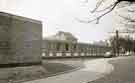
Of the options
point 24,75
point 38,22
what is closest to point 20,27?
point 38,22

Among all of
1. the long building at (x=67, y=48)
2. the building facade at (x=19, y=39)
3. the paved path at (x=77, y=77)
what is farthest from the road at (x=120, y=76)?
the long building at (x=67, y=48)

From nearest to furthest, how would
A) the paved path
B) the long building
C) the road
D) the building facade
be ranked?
the paved path
the road
the building facade
the long building

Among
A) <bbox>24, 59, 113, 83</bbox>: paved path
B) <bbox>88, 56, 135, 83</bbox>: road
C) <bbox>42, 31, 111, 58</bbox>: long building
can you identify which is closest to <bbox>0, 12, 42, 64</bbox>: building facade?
<bbox>24, 59, 113, 83</bbox>: paved path

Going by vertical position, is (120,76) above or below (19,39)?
below

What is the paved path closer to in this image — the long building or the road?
the road

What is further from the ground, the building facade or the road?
the building facade

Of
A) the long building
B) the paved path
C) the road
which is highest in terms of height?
the long building

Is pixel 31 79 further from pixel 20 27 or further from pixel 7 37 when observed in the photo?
pixel 20 27

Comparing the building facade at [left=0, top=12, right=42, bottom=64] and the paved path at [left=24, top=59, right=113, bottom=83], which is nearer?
the paved path at [left=24, top=59, right=113, bottom=83]

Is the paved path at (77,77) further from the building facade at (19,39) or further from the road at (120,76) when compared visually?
the building facade at (19,39)

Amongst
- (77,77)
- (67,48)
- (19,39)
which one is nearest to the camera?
(77,77)

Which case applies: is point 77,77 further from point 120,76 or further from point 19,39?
point 19,39

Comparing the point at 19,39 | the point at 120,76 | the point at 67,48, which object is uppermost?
the point at 19,39

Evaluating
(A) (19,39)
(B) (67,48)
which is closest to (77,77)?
(A) (19,39)
